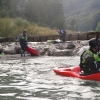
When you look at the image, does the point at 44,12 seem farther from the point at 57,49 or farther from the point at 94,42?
the point at 94,42

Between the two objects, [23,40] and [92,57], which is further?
[23,40]

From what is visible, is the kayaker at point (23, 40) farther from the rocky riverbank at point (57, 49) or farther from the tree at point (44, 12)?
the tree at point (44, 12)

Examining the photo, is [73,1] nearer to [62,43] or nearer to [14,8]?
[14,8]

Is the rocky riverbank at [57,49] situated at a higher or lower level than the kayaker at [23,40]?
lower

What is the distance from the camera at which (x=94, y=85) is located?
723 centimetres

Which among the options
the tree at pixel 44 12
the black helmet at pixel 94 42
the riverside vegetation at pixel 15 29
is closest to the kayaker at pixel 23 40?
the black helmet at pixel 94 42

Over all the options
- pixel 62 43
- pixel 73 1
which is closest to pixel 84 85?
pixel 62 43

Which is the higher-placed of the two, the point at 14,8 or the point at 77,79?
the point at 14,8

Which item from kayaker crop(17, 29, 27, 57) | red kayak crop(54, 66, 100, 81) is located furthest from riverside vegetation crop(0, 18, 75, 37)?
red kayak crop(54, 66, 100, 81)

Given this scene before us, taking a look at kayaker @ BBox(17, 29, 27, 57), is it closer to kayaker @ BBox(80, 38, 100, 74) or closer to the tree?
kayaker @ BBox(80, 38, 100, 74)

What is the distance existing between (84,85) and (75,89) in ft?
2.28

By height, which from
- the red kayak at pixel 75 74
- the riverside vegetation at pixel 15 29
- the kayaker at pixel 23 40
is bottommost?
the red kayak at pixel 75 74

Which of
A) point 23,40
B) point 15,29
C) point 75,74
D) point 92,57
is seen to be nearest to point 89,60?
point 92,57

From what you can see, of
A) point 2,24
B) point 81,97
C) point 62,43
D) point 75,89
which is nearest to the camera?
point 81,97
